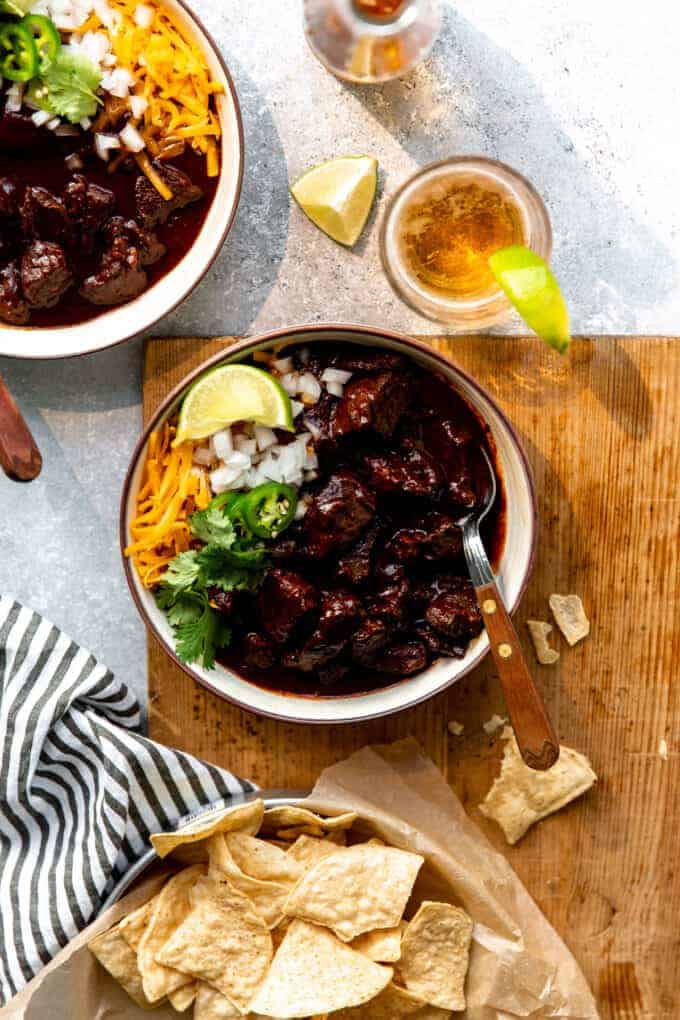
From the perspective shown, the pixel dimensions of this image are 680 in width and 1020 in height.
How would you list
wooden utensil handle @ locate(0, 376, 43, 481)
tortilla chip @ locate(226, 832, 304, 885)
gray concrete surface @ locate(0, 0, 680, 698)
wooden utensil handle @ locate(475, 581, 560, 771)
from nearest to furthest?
wooden utensil handle @ locate(0, 376, 43, 481)
wooden utensil handle @ locate(475, 581, 560, 771)
tortilla chip @ locate(226, 832, 304, 885)
gray concrete surface @ locate(0, 0, 680, 698)

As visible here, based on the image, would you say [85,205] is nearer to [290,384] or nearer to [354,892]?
[290,384]

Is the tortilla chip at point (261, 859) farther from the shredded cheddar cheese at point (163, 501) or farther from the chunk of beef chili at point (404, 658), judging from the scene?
the shredded cheddar cheese at point (163, 501)

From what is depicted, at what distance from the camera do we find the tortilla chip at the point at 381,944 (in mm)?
2719

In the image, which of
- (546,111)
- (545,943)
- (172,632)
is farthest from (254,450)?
(545,943)

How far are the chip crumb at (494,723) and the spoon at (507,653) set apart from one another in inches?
9.2

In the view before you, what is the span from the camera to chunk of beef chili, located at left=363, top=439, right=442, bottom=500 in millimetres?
2619

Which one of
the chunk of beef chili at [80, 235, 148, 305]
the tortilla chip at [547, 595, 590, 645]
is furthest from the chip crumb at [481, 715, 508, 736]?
the chunk of beef chili at [80, 235, 148, 305]

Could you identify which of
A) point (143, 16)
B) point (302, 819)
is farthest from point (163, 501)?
point (143, 16)

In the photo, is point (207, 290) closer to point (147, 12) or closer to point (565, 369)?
point (147, 12)

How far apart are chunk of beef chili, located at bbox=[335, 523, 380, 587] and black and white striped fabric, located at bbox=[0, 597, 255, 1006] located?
64cm

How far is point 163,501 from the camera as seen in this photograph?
2.66 m

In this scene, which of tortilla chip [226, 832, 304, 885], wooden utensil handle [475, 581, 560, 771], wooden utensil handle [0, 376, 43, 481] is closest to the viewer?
wooden utensil handle [0, 376, 43, 481]

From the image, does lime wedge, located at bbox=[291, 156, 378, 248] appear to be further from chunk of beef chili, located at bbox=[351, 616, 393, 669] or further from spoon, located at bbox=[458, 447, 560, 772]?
chunk of beef chili, located at bbox=[351, 616, 393, 669]

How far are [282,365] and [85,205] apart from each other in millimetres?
629
